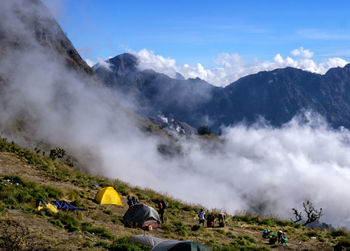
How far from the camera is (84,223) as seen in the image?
1642 centimetres

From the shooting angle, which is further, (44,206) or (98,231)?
(44,206)

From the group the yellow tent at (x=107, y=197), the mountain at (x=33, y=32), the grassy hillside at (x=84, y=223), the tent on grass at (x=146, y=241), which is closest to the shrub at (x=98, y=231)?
the grassy hillside at (x=84, y=223)

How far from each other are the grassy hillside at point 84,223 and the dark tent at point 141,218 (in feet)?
2.14

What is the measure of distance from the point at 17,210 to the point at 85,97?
116m

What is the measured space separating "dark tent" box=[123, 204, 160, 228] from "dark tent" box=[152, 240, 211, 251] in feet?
22.8

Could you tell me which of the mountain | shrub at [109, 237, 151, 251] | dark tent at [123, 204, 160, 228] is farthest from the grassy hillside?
the mountain

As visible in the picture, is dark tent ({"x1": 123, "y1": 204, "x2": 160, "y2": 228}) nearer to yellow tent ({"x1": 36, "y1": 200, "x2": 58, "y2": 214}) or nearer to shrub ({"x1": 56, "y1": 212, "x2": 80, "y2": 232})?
shrub ({"x1": 56, "y1": 212, "x2": 80, "y2": 232})

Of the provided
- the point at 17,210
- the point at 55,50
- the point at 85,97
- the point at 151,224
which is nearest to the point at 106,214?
the point at 151,224

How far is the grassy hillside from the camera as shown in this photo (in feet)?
42.4

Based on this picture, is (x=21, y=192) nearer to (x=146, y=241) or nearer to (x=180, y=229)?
(x=146, y=241)

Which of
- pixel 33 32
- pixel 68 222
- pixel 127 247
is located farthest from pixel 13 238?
pixel 33 32

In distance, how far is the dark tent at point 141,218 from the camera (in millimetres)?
19562

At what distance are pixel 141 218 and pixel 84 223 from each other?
4.29 m

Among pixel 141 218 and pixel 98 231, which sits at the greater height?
pixel 141 218
